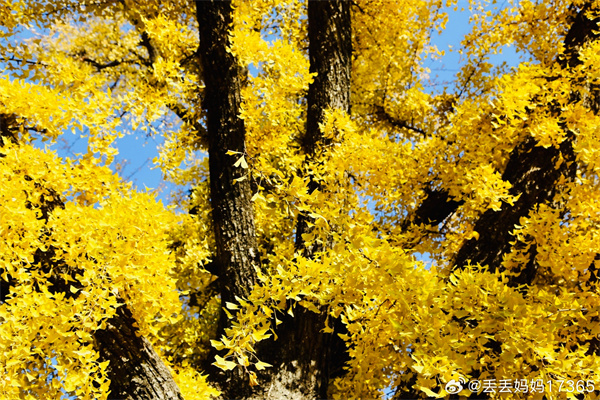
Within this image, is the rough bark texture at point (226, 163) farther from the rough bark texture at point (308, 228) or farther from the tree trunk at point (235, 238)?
the rough bark texture at point (308, 228)

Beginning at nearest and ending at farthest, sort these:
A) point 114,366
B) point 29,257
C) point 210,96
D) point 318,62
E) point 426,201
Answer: point 29,257 < point 114,366 < point 210,96 < point 318,62 < point 426,201

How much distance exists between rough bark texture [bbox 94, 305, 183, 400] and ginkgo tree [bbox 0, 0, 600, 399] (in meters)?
0.01

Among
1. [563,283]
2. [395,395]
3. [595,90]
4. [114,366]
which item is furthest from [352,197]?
[563,283]

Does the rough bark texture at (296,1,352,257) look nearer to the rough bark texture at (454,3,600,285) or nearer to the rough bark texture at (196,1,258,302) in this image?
the rough bark texture at (196,1,258,302)

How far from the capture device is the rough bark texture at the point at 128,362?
9.63 feet

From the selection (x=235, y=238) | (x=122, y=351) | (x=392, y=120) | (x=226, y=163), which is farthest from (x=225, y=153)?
(x=392, y=120)

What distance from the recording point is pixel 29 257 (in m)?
2.63

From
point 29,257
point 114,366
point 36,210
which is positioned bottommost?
point 114,366

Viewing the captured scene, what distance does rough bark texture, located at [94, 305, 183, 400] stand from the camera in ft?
9.63

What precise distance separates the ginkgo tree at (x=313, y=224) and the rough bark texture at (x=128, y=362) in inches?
0.5

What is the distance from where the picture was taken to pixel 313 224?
9.18 ft

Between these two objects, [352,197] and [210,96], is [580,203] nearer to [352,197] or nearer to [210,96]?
[352,197]

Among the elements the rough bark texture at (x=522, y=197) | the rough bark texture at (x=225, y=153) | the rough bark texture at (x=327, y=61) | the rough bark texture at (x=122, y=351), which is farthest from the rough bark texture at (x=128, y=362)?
the rough bark texture at (x=522, y=197)

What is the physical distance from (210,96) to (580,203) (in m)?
3.32
